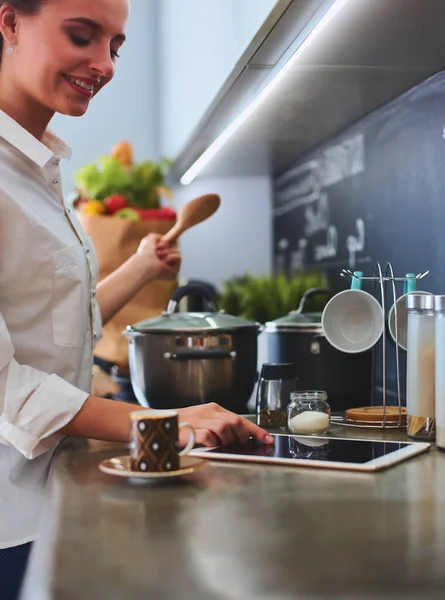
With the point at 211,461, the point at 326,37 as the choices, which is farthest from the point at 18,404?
the point at 326,37

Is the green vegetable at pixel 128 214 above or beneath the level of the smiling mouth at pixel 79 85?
beneath

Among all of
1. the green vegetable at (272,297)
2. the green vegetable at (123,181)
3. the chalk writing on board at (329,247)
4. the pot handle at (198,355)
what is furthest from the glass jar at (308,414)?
the green vegetable at (123,181)

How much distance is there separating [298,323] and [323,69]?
17.5 inches

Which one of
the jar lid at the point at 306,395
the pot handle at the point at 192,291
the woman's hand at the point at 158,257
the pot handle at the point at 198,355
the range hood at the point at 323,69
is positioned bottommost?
the jar lid at the point at 306,395

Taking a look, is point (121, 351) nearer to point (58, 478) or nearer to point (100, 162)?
point (100, 162)

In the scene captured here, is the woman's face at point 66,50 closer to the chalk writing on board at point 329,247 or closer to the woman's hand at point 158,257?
the woman's hand at point 158,257

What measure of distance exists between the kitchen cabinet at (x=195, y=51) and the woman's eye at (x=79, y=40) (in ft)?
0.82

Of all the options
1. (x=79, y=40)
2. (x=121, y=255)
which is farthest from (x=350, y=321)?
(x=121, y=255)

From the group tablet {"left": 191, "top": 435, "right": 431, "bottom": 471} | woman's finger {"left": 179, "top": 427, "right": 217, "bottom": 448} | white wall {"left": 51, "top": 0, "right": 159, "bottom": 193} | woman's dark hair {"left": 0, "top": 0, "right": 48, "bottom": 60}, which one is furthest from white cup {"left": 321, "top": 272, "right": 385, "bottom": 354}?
white wall {"left": 51, "top": 0, "right": 159, "bottom": 193}

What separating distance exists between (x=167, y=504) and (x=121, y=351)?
1401 millimetres

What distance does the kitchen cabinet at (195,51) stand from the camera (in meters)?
1.48

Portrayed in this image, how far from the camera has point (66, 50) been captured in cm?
117

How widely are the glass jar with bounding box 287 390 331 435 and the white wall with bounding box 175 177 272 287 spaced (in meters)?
1.86

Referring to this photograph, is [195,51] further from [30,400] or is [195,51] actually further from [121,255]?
[30,400]
